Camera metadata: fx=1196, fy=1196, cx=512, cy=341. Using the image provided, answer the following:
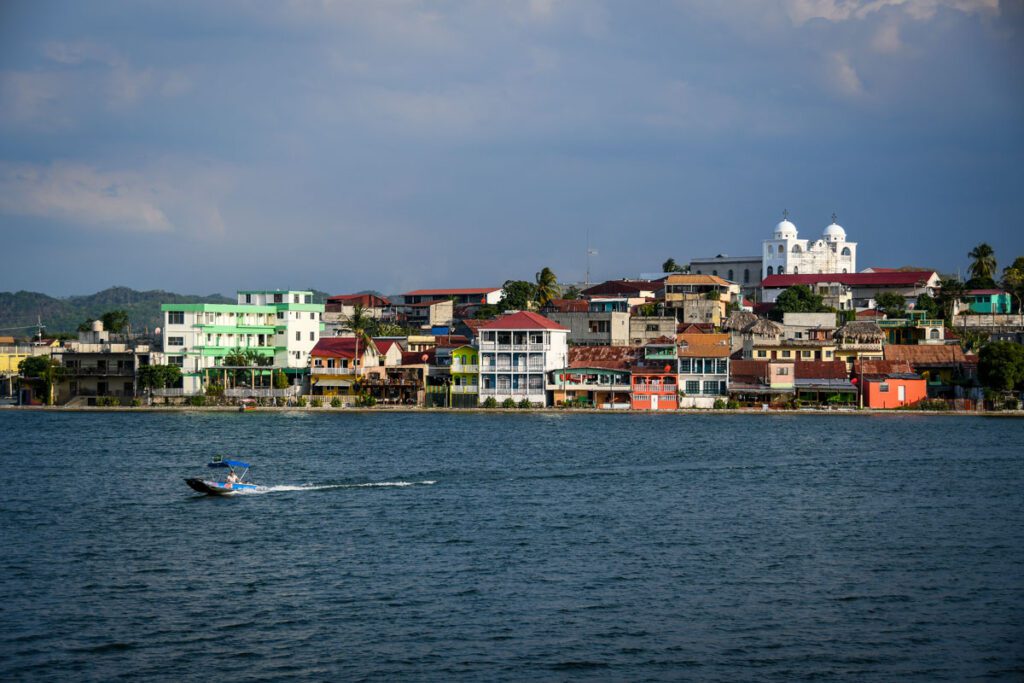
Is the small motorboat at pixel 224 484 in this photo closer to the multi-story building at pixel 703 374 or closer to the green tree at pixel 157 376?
the multi-story building at pixel 703 374

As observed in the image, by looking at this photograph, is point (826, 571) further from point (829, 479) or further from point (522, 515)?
point (829, 479)

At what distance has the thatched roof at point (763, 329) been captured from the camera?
9325 centimetres

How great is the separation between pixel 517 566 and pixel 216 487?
15494 millimetres

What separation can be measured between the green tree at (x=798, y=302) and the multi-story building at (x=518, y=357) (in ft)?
104

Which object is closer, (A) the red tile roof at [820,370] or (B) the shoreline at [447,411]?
(B) the shoreline at [447,411]

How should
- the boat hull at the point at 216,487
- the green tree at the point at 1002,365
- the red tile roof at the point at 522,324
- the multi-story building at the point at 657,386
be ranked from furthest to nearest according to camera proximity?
the red tile roof at the point at 522,324
the multi-story building at the point at 657,386
the green tree at the point at 1002,365
the boat hull at the point at 216,487

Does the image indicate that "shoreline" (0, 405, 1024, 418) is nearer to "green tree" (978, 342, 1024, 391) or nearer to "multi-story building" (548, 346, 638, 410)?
"multi-story building" (548, 346, 638, 410)

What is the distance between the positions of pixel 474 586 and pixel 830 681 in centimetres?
951

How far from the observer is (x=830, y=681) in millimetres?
21891

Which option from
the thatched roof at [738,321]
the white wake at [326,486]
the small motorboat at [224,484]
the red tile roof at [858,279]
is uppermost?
the red tile roof at [858,279]

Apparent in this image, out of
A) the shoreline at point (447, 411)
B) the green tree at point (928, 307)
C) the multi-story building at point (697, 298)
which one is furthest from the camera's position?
the green tree at point (928, 307)

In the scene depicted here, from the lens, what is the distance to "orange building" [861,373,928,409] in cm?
8269

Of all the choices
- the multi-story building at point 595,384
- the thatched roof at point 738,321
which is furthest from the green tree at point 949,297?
the multi-story building at point 595,384

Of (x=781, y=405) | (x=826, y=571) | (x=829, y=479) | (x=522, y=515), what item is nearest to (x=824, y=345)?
(x=781, y=405)
